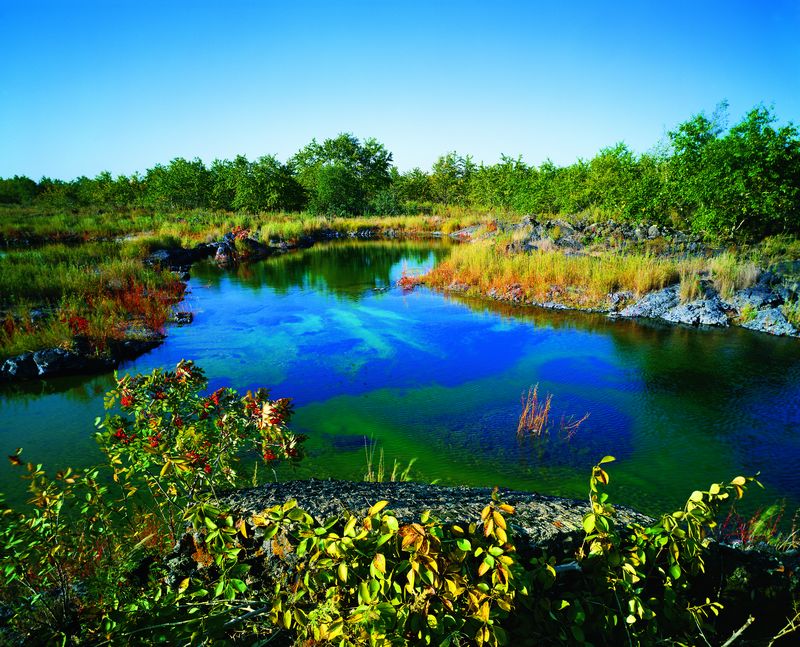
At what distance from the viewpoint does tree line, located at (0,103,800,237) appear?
1328cm

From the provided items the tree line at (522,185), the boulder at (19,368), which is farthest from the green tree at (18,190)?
the boulder at (19,368)

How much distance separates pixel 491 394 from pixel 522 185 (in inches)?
1122

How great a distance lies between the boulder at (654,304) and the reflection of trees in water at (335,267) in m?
8.50

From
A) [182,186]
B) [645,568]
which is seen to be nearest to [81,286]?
[645,568]

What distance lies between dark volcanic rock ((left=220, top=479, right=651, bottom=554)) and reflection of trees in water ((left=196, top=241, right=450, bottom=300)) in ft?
42.3

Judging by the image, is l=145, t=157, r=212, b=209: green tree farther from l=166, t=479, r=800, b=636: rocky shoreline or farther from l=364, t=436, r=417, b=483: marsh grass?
l=166, t=479, r=800, b=636: rocky shoreline

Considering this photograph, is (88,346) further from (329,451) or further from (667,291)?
(667,291)

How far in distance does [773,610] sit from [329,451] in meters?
4.60

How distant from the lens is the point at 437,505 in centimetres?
232

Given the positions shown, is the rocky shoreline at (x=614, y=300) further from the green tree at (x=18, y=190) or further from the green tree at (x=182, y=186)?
the green tree at (x=18, y=190)

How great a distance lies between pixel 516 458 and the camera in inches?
220

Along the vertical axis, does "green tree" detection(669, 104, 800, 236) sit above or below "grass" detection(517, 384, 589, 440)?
above

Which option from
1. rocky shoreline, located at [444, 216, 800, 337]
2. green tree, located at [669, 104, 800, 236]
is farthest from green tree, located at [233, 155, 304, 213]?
green tree, located at [669, 104, 800, 236]

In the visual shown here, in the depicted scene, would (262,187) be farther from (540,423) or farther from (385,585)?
(385,585)
